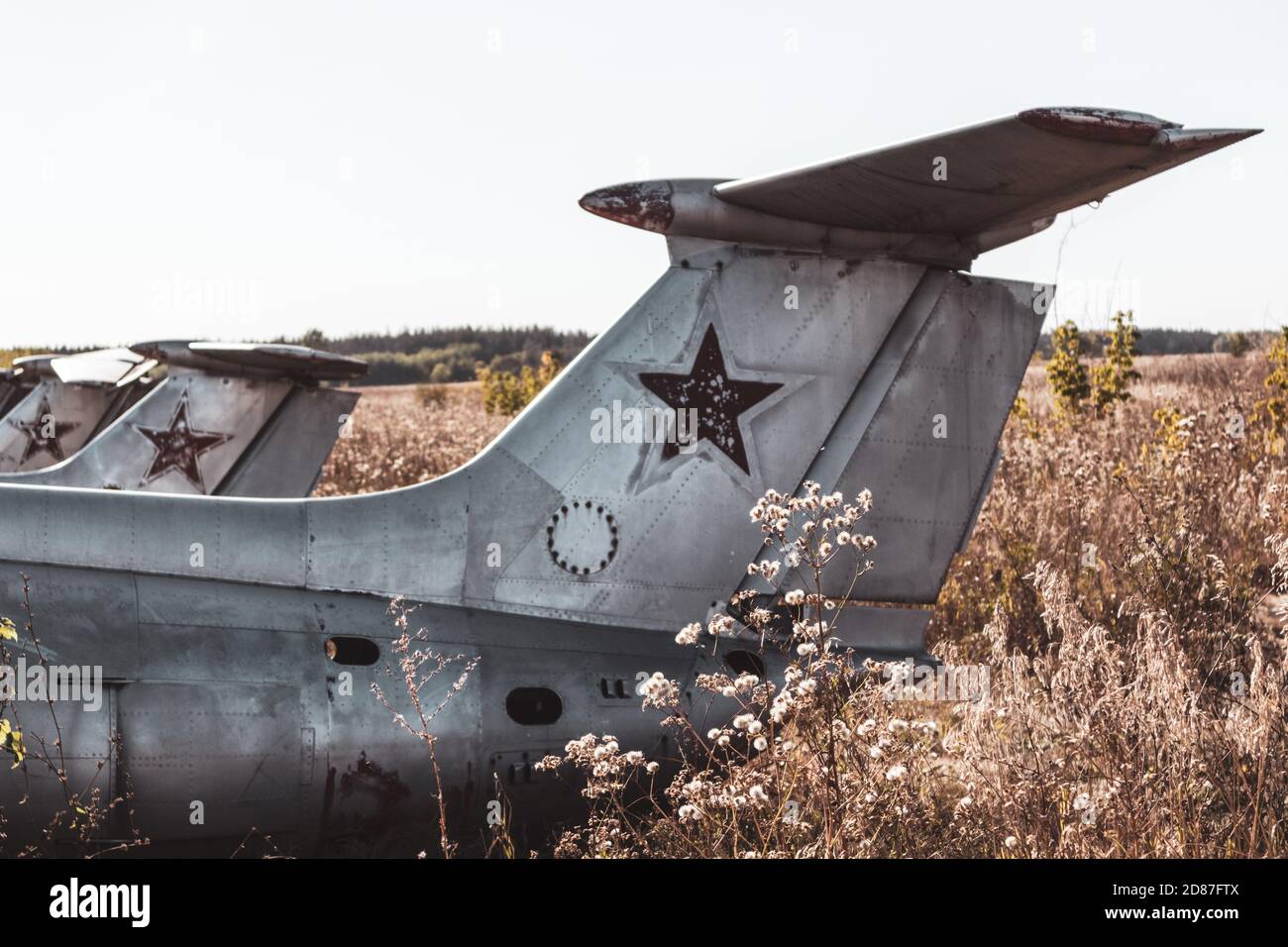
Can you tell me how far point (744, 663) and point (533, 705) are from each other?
1161mm

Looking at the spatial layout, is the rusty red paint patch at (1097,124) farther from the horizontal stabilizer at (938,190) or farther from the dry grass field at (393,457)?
the dry grass field at (393,457)

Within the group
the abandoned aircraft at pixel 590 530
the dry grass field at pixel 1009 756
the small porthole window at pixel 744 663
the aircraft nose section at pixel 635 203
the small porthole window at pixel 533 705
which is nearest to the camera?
the dry grass field at pixel 1009 756

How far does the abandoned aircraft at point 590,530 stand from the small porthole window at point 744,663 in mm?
52

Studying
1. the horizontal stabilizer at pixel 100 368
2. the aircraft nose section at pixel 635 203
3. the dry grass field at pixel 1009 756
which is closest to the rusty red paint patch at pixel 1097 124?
the dry grass field at pixel 1009 756

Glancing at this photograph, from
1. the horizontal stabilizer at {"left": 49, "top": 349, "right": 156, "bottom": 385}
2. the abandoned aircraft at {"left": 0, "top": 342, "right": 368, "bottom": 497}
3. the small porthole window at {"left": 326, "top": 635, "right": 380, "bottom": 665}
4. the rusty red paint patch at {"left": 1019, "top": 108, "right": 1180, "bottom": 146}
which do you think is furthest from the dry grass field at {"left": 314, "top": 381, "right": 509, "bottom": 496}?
the rusty red paint patch at {"left": 1019, "top": 108, "right": 1180, "bottom": 146}

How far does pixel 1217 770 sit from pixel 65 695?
506 cm

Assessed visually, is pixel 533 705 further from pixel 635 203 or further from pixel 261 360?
pixel 261 360

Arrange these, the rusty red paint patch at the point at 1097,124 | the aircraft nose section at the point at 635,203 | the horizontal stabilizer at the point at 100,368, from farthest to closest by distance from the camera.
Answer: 1. the horizontal stabilizer at the point at 100,368
2. the aircraft nose section at the point at 635,203
3. the rusty red paint patch at the point at 1097,124

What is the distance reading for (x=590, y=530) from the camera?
5762mm

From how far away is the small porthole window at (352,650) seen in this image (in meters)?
5.10

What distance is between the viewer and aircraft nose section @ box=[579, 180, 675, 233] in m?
5.60

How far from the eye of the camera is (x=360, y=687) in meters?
5.00

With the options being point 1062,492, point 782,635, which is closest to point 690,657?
point 782,635

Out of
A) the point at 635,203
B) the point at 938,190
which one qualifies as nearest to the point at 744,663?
the point at 635,203
